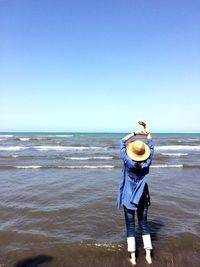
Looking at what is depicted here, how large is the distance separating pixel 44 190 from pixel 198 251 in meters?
5.93

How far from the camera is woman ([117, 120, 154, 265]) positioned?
418 cm

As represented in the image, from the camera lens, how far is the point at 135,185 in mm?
4285

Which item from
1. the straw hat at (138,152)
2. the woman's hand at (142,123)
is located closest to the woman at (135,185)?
the straw hat at (138,152)

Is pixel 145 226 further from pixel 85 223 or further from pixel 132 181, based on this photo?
pixel 85 223

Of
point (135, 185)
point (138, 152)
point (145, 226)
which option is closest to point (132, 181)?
point (135, 185)

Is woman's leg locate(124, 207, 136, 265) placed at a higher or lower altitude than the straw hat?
lower

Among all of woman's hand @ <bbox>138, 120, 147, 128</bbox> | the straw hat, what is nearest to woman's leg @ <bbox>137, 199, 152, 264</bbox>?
the straw hat

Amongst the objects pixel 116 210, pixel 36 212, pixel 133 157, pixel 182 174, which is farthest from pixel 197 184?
pixel 133 157

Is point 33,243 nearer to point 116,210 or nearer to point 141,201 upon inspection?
point 141,201

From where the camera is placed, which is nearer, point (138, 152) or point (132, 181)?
point (138, 152)

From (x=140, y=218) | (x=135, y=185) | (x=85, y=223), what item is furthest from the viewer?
(x=85, y=223)

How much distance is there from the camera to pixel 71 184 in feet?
33.6

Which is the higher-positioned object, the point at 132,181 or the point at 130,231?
the point at 132,181

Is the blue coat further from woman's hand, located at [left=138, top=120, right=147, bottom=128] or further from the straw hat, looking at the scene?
woman's hand, located at [left=138, top=120, right=147, bottom=128]
